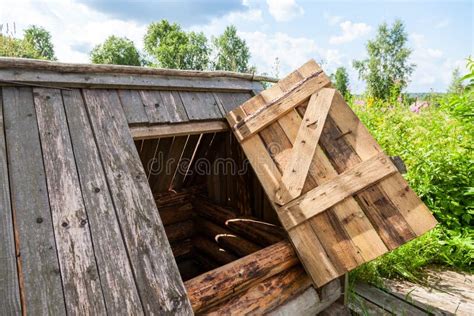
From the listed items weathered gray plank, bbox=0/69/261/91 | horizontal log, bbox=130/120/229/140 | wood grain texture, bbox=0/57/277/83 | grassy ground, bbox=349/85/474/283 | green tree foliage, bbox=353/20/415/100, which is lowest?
grassy ground, bbox=349/85/474/283

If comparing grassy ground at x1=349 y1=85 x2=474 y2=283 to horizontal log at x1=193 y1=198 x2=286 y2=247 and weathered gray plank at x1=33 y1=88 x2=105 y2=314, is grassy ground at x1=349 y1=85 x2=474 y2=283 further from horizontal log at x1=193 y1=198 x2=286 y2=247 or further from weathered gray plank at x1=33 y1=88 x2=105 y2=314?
weathered gray plank at x1=33 y1=88 x2=105 y2=314

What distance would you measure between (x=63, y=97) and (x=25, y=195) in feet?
2.39

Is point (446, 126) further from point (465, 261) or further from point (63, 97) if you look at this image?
point (63, 97)

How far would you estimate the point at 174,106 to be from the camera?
230cm

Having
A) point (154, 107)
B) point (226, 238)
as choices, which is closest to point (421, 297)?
point (226, 238)

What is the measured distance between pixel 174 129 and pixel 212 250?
6.80ft

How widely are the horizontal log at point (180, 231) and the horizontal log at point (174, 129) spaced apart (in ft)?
6.33

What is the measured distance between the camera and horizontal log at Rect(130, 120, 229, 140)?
2.05 meters

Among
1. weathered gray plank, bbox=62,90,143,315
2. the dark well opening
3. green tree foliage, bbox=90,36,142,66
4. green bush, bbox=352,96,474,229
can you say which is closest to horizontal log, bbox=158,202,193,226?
the dark well opening

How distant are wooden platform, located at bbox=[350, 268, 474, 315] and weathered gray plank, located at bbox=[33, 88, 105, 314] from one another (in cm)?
247

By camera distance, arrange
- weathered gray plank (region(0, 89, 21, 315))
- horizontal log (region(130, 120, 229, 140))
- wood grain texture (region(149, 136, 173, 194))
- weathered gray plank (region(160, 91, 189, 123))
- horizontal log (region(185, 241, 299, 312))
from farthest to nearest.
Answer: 1. wood grain texture (region(149, 136, 173, 194))
2. weathered gray plank (region(160, 91, 189, 123))
3. horizontal log (region(130, 120, 229, 140))
4. horizontal log (region(185, 241, 299, 312))
5. weathered gray plank (region(0, 89, 21, 315))

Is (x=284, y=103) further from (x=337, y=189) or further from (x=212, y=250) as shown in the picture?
(x=212, y=250)

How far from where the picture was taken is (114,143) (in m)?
1.83

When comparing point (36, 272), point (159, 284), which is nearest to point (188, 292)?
point (159, 284)
